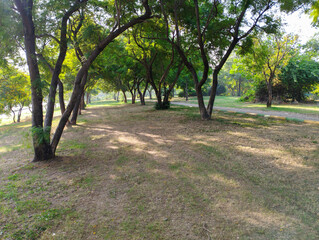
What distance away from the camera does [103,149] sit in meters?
6.54

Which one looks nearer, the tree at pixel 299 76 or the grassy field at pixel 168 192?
the grassy field at pixel 168 192

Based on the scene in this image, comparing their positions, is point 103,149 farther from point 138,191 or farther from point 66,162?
point 138,191

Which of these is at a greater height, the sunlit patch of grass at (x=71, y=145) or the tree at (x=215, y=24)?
the tree at (x=215, y=24)

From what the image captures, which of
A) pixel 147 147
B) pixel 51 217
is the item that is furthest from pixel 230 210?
pixel 147 147

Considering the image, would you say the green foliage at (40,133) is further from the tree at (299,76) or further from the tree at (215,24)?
the tree at (299,76)

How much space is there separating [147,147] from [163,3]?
676 cm

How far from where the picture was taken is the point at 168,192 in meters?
3.68

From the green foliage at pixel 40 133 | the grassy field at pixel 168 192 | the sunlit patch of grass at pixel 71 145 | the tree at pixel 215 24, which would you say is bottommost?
the grassy field at pixel 168 192

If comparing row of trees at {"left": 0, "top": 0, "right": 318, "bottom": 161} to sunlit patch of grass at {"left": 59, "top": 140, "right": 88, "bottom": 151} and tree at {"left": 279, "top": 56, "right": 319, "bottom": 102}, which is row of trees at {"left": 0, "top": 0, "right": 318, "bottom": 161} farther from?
tree at {"left": 279, "top": 56, "right": 319, "bottom": 102}

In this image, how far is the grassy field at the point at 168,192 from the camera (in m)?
2.75

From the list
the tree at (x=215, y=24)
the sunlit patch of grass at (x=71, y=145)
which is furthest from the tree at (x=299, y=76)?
the sunlit patch of grass at (x=71, y=145)

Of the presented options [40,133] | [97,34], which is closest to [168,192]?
[40,133]

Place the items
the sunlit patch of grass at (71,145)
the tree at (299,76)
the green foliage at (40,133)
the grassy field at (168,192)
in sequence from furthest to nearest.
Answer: the tree at (299,76), the sunlit patch of grass at (71,145), the green foliage at (40,133), the grassy field at (168,192)

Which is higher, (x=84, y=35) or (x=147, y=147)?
(x=84, y=35)
